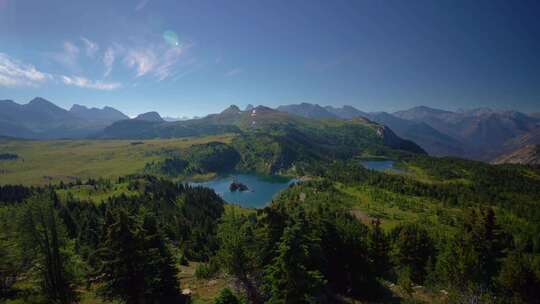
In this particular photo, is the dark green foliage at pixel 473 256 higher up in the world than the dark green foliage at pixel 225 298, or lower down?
lower down

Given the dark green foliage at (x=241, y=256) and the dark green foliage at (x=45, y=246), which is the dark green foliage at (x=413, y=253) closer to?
the dark green foliage at (x=241, y=256)

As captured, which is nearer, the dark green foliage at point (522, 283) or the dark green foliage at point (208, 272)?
the dark green foliage at point (522, 283)

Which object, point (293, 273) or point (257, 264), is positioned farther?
point (257, 264)

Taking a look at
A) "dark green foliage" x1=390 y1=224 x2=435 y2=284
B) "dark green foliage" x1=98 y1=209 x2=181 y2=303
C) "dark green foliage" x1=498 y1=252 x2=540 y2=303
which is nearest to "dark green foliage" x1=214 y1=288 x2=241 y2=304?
"dark green foliage" x1=98 y1=209 x2=181 y2=303

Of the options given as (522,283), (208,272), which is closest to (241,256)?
(208,272)

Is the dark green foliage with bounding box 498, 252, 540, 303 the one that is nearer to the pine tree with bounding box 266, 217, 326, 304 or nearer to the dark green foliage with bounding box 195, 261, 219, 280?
the pine tree with bounding box 266, 217, 326, 304

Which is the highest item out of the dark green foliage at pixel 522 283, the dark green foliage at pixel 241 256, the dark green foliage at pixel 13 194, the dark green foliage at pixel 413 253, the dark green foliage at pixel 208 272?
the dark green foliage at pixel 241 256

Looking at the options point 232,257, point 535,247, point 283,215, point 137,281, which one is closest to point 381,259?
point 283,215

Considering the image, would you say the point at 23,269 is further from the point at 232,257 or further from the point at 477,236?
the point at 477,236

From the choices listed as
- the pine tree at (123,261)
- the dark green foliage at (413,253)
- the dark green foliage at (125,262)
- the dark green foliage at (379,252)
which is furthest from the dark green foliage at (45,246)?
the dark green foliage at (413,253)

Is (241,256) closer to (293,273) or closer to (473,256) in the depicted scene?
(293,273)

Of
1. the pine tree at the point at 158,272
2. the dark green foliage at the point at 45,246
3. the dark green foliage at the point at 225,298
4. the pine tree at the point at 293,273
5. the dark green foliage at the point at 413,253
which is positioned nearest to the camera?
the dark green foliage at the point at 225,298
